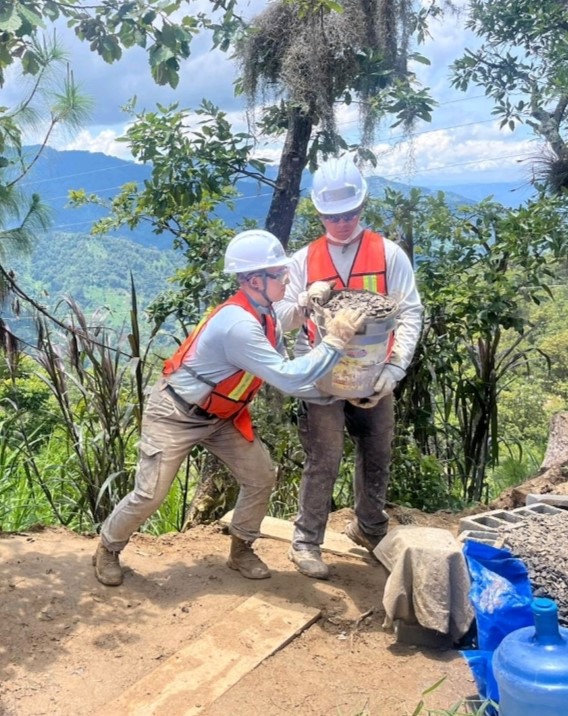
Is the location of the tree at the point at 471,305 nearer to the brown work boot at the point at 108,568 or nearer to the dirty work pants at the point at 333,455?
the dirty work pants at the point at 333,455

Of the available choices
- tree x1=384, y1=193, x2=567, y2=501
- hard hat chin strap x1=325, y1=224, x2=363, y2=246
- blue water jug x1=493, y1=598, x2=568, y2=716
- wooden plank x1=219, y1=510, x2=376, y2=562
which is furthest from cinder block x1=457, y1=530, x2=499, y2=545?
tree x1=384, y1=193, x2=567, y2=501

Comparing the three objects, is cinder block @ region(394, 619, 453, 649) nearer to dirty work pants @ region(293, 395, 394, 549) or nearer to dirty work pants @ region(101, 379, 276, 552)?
dirty work pants @ region(293, 395, 394, 549)

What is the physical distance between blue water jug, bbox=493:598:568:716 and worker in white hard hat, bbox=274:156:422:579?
4.06 ft

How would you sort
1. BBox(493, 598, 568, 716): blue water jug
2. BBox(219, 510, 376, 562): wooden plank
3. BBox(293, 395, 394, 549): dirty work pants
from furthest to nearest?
BBox(219, 510, 376, 562): wooden plank → BBox(293, 395, 394, 549): dirty work pants → BBox(493, 598, 568, 716): blue water jug

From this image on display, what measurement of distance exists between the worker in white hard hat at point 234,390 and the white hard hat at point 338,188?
12.0 inches

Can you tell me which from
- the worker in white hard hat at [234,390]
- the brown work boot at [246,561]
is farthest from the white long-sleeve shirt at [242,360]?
the brown work boot at [246,561]

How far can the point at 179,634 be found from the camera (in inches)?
116

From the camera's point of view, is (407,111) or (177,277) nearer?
(407,111)

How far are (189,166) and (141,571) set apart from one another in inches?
103

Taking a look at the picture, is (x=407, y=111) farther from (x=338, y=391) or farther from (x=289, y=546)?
(x=289, y=546)

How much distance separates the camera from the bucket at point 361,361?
9.48ft

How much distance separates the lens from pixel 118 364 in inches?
169

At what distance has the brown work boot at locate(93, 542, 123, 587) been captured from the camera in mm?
3279

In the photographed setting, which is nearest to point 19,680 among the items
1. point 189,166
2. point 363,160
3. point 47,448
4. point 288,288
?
point 288,288
